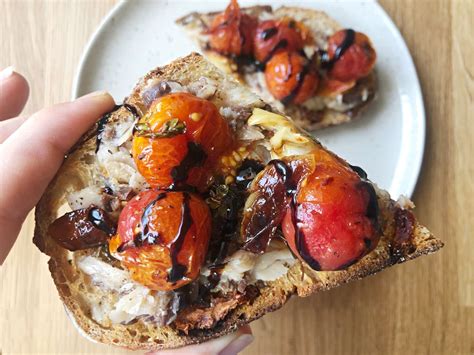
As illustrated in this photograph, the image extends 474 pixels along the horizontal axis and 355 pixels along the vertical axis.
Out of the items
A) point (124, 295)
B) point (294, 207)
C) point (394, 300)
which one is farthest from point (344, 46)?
point (124, 295)

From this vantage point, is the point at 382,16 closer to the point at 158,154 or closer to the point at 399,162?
the point at 399,162

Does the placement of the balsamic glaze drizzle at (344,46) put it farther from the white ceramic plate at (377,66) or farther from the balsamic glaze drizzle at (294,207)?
the balsamic glaze drizzle at (294,207)

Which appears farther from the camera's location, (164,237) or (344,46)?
(344,46)

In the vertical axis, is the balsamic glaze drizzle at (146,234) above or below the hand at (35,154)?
above

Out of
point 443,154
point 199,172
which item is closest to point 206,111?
point 199,172

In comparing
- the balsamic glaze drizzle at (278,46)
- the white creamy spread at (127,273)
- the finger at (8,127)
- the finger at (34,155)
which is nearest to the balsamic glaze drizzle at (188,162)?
the white creamy spread at (127,273)

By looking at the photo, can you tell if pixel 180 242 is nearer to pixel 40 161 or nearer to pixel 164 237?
pixel 164 237
